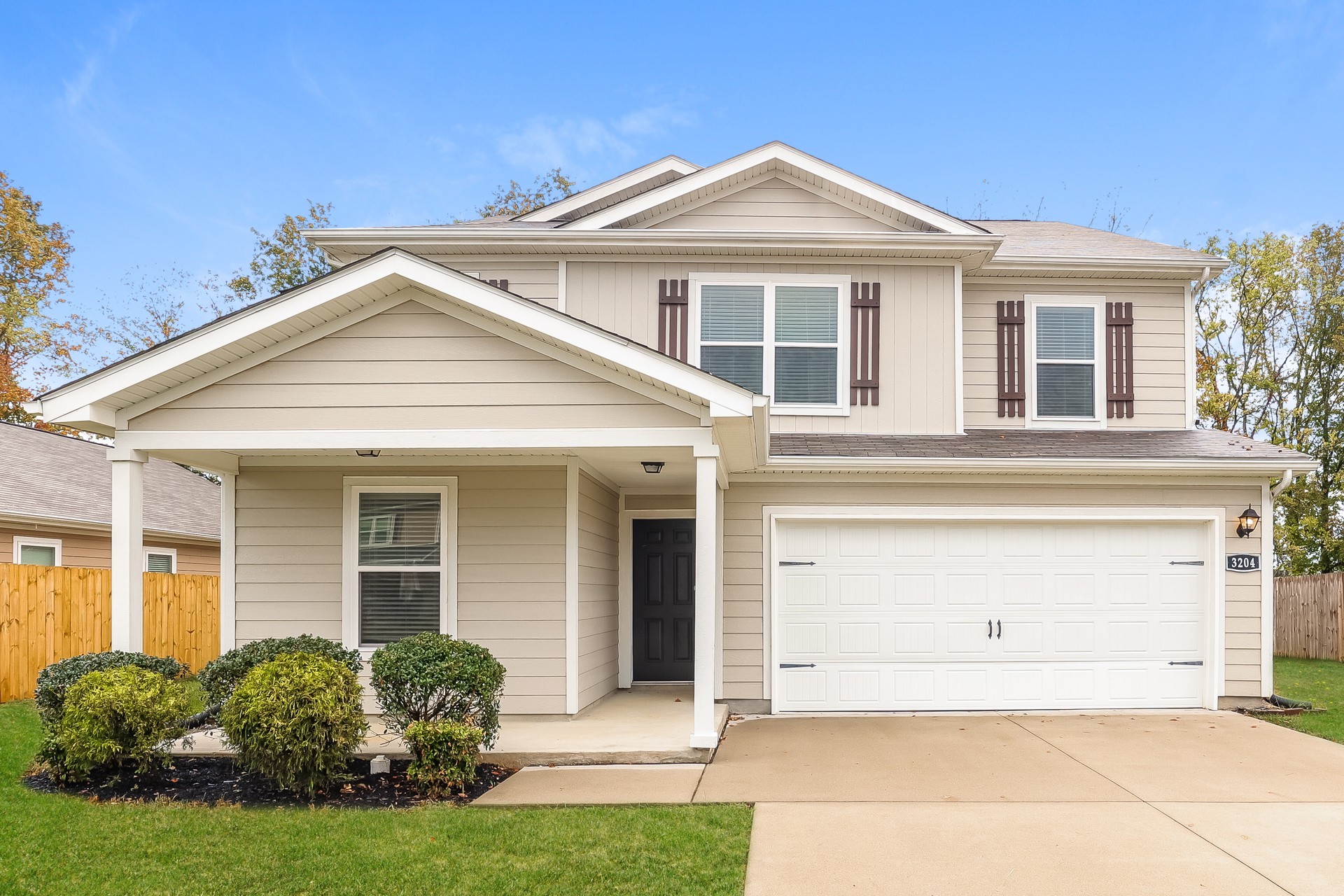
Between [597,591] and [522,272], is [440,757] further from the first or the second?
[522,272]

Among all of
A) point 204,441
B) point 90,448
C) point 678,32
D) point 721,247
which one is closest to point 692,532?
point 721,247

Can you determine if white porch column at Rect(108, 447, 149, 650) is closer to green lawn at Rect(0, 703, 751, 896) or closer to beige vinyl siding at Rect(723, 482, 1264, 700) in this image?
green lawn at Rect(0, 703, 751, 896)

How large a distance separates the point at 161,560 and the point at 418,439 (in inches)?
474

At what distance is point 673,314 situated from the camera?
10.8 m

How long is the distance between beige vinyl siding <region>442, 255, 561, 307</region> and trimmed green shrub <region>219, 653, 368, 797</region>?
552 centimetres

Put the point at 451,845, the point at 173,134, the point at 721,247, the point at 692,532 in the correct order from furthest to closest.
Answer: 1. the point at 173,134
2. the point at 692,532
3. the point at 721,247
4. the point at 451,845

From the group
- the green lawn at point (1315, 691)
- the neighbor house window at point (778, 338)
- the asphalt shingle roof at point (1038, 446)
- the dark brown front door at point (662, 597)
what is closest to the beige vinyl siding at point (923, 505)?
the asphalt shingle roof at point (1038, 446)

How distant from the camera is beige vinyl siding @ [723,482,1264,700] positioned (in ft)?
32.5

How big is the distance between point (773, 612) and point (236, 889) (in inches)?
239

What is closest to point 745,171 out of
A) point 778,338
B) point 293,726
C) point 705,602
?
point 778,338

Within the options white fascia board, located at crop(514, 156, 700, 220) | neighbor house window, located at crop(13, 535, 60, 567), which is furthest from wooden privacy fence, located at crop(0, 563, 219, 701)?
white fascia board, located at crop(514, 156, 700, 220)

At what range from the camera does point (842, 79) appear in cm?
2394

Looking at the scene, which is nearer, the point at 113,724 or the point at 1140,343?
the point at 113,724

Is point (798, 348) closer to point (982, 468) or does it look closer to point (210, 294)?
point (982, 468)
